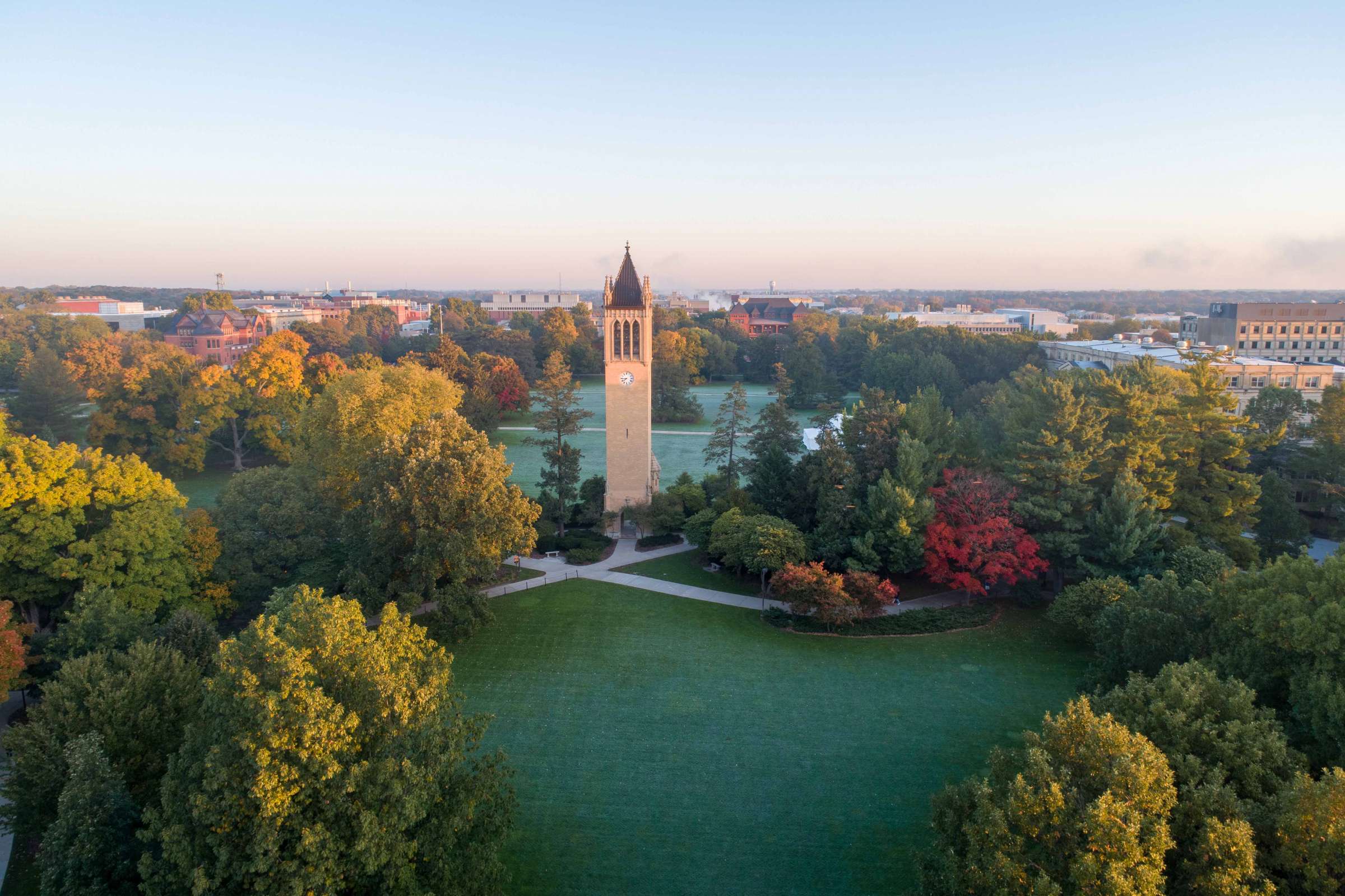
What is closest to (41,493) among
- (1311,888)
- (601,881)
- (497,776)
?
(497,776)

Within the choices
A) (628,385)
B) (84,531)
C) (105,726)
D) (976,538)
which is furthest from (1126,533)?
(84,531)

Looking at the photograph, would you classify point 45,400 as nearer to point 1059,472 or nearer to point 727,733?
point 727,733

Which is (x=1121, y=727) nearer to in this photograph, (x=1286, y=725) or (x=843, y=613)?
(x=1286, y=725)

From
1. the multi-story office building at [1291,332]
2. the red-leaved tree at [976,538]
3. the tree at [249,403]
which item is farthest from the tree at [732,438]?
the multi-story office building at [1291,332]

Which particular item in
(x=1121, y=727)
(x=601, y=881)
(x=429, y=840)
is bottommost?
(x=601, y=881)

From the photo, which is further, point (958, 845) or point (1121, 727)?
point (958, 845)

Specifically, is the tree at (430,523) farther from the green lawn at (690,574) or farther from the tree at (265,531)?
the green lawn at (690,574)
